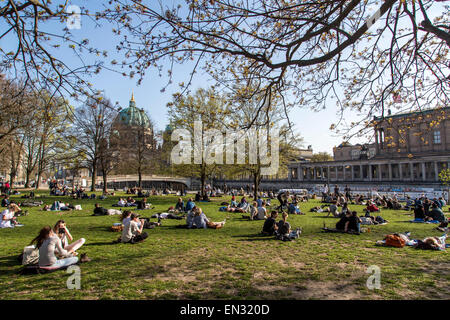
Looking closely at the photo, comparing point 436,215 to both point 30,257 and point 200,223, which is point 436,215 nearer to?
point 200,223

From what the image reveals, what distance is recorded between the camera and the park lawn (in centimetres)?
507

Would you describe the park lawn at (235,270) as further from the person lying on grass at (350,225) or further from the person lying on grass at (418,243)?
Answer: the person lying on grass at (350,225)

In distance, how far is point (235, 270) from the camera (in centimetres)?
641

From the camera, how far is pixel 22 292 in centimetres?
497

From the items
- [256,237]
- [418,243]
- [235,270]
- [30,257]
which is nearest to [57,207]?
[30,257]

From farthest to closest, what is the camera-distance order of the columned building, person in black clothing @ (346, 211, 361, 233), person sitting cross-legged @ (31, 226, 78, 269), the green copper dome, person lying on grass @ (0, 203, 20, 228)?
the columned building → the green copper dome → person lying on grass @ (0, 203, 20, 228) → person in black clothing @ (346, 211, 361, 233) → person sitting cross-legged @ (31, 226, 78, 269)

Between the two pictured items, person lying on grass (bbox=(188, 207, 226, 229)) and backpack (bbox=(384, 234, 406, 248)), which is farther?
person lying on grass (bbox=(188, 207, 226, 229))

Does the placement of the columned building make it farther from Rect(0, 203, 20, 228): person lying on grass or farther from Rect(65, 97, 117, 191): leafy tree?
Rect(0, 203, 20, 228): person lying on grass

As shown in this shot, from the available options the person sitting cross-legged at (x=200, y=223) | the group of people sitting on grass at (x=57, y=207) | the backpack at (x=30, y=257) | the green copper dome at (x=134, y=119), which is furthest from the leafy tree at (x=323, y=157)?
the backpack at (x=30, y=257)

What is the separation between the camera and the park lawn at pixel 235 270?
5066 millimetres

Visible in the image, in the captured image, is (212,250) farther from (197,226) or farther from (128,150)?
(128,150)

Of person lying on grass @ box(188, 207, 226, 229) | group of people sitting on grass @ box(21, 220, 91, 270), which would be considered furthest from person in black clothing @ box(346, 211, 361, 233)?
group of people sitting on grass @ box(21, 220, 91, 270)

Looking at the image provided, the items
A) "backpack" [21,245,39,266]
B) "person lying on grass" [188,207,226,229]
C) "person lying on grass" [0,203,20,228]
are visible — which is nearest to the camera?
"backpack" [21,245,39,266]
